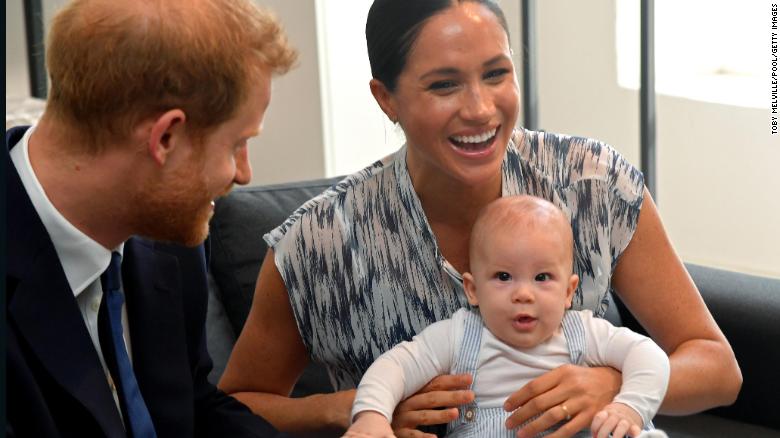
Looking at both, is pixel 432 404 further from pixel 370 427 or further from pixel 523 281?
pixel 523 281

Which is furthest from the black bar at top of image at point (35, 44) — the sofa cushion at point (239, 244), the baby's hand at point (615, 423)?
the baby's hand at point (615, 423)

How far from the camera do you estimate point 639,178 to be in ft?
7.09

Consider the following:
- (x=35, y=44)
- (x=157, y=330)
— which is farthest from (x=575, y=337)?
(x=35, y=44)

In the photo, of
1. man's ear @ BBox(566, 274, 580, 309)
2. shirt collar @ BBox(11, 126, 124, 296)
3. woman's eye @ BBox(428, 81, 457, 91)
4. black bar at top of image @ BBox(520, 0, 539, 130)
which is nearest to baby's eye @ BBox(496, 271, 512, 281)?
man's ear @ BBox(566, 274, 580, 309)

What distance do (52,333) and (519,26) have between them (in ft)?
9.67

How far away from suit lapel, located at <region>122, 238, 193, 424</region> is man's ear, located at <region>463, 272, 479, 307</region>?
1.57ft

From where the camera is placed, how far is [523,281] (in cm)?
193

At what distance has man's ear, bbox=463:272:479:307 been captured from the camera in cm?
202

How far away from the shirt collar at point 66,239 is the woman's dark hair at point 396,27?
61cm

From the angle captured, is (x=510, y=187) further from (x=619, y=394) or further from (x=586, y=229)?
(x=619, y=394)

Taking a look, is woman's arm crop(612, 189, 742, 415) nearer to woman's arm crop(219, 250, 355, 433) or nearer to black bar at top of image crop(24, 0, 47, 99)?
woman's arm crop(219, 250, 355, 433)

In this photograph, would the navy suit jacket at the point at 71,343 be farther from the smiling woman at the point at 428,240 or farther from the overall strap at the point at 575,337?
the overall strap at the point at 575,337

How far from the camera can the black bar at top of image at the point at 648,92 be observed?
355 centimetres

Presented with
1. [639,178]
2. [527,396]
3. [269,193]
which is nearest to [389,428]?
[527,396]
